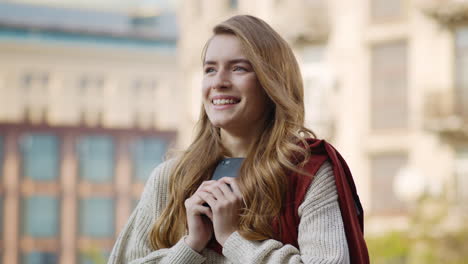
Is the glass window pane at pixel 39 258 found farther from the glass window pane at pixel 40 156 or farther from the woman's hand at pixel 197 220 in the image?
the woman's hand at pixel 197 220

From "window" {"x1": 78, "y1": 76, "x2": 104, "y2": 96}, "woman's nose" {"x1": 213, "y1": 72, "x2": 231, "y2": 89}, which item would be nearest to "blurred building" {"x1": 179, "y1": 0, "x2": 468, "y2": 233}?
"woman's nose" {"x1": 213, "y1": 72, "x2": 231, "y2": 89}

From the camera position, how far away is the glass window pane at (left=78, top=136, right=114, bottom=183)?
80562mm

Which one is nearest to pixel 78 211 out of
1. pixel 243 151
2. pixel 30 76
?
pixel 30 76

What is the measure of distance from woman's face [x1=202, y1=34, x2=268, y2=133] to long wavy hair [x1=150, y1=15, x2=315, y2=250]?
4 centimetres

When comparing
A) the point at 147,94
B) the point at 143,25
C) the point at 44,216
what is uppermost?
the point at 143,25

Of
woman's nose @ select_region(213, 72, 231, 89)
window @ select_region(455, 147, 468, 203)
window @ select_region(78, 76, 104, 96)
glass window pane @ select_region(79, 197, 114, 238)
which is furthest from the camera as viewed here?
window @ select_region(78, 76, 104, 96)

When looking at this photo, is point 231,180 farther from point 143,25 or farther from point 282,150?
point 143,25

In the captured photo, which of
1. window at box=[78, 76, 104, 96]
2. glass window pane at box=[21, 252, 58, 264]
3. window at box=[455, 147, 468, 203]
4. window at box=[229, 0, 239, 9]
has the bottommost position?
glass window pane at box=[21, 252, 58, 264]

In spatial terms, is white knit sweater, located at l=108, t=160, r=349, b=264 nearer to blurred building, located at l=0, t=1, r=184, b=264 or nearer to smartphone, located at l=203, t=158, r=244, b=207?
smartphone, located at l=203, t=158, r=244, b=207

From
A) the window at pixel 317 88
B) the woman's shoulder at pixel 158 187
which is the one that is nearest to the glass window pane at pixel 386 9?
the window at pixel 317 88

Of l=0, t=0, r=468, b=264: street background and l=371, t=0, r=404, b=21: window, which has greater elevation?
l=371, t=0, r=404, b=21: window

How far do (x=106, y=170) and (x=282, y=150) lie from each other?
78772mm

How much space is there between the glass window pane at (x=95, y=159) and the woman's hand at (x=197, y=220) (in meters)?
77.3

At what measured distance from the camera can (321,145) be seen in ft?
11.4
